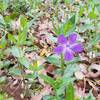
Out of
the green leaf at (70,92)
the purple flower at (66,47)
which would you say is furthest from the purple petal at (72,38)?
the green leaf at (70,92)

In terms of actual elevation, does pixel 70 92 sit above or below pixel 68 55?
below

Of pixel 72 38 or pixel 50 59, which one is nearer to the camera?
pixel 72 38

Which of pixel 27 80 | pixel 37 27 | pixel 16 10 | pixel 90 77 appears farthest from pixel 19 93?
pixel 16 10

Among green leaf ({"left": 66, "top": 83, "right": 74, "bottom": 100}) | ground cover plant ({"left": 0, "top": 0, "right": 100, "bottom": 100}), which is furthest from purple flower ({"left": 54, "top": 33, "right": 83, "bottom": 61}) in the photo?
green leaf ({"left": 66, "top": 83, "right": 74, "bottom": 100})

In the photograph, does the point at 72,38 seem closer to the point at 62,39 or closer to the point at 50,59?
the point at 62,39

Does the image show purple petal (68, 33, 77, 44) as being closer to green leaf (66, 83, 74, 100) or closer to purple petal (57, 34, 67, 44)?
purple petal (57, 34, 67, 44)

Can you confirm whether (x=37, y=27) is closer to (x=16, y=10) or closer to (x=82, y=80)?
(x=16, y=10)

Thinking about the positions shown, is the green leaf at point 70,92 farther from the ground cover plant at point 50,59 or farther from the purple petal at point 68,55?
the purple petal at point 68,55

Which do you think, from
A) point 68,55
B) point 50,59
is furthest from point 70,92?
point 50,59

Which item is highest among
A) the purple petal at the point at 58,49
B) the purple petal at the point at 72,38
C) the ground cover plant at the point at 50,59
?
the purple petal at the point at 72,38
